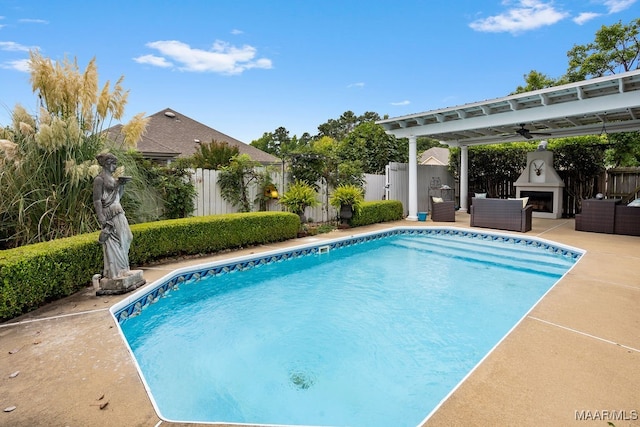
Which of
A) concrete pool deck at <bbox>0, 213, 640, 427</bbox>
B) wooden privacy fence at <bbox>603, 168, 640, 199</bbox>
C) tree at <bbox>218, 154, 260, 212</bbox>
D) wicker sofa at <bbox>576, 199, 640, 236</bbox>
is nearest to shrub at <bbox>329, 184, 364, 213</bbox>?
tree at <bbox>218, 154, 260, 212</bbox>

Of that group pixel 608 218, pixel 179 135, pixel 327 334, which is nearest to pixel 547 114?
pixel 608 218

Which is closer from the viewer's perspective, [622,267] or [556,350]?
[556,350]

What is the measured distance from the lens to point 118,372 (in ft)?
8.14

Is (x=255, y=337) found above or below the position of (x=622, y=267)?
below

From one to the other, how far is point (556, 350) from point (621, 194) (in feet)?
35.9

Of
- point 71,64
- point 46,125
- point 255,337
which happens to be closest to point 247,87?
point 71,64

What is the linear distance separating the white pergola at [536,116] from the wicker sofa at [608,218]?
2118 mm

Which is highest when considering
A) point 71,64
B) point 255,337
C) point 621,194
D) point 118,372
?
point 71,64

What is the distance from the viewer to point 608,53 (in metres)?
17.3

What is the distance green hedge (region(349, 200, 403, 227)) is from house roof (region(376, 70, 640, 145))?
2297mm

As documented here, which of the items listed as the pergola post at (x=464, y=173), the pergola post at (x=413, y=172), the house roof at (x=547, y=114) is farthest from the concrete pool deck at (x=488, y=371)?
the pergola post at (x=464, y=173)

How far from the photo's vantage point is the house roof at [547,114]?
7027 millimetres

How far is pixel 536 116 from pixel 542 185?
384 centimetres

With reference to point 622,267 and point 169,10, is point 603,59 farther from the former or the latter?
point 169,10
